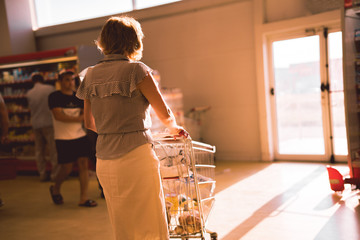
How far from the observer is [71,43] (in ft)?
27.8

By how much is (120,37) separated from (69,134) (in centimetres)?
283

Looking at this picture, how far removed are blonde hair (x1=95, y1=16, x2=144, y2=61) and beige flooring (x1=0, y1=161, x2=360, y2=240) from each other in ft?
6.36

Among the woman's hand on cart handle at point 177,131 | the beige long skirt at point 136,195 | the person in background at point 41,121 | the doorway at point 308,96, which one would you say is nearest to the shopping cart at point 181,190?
the woman's hand on cart handle at point 177,131

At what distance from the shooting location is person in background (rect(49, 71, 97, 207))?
448 cm

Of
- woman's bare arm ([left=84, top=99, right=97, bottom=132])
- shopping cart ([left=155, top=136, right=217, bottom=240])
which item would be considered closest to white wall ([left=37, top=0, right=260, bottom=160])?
shopping cart ([left=155, top=136, right=217, bottom=240])

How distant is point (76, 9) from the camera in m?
8.51

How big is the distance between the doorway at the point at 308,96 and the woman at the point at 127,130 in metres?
4.60

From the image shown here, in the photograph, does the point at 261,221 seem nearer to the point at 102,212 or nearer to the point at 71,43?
the point at 102,212

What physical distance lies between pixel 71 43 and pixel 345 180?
6705 millimetres

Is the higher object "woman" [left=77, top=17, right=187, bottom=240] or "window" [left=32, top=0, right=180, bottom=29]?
"window" [left=32, top=0, right=180, bottom=29]

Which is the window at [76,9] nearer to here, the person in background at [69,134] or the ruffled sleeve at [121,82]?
the person in background at [69,134]

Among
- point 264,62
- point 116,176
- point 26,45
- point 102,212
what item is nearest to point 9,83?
point 26,45

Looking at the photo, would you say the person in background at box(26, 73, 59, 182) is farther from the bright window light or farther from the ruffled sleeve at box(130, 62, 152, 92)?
the ruffled sleeve at box(130, 62, 152, 92)

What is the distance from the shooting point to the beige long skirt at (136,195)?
197 cm
